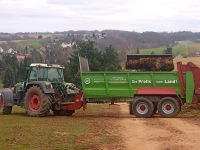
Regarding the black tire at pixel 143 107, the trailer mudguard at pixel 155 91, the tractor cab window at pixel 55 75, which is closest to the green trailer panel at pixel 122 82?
the trailer mudguard at pixel 155 91

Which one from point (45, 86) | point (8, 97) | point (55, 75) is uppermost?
point (55, 75)

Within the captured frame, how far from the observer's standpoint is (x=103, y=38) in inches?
5763

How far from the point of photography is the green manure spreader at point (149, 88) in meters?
21.0

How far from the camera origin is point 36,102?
21.3 meters

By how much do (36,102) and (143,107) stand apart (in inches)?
188

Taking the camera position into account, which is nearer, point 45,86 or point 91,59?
point 45,86

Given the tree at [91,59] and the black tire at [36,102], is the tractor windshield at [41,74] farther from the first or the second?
the tree at [91,59]

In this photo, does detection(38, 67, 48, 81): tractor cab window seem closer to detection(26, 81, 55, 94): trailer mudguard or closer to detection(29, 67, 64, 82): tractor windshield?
detection(29, 67, 64, 82): tractor windshield

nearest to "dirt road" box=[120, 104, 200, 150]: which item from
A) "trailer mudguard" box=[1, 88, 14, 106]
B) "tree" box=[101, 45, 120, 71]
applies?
"trailer mudguard" box=[1, 88, 14, 106]

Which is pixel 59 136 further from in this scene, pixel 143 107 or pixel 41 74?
pixel 41 74

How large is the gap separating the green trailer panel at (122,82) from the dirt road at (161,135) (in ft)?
10.3

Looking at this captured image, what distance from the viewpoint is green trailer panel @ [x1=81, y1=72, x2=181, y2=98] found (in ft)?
69.5

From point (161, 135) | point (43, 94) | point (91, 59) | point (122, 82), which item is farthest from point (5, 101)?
point (91, 59)

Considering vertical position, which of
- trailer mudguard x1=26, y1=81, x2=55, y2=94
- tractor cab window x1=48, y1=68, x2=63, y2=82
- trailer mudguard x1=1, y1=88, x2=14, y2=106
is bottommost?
trailer mudguard x1=1, y1=88, x2=14, y2=106
